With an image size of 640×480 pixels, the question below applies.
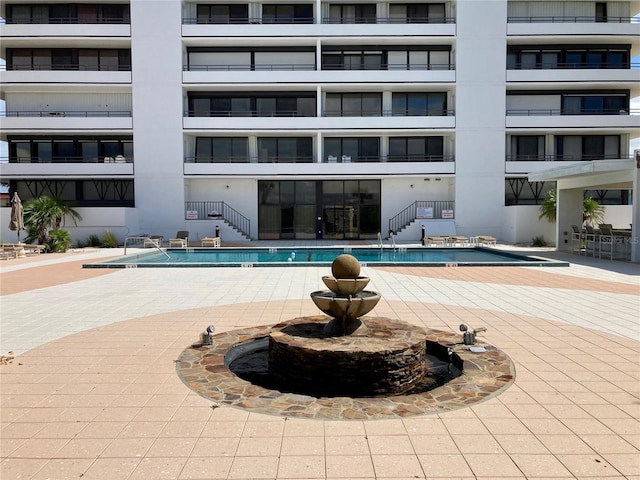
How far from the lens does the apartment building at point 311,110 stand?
29.8 m

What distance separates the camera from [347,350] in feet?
19.7

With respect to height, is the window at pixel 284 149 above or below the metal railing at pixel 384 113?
below

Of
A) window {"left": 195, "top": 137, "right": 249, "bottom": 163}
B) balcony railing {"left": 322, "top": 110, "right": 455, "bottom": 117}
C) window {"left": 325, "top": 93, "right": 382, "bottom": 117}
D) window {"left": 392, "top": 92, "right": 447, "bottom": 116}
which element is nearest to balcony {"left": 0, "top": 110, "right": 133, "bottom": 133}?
window {"left": 195, "top": 137, "right": 249, "bottom": 163}

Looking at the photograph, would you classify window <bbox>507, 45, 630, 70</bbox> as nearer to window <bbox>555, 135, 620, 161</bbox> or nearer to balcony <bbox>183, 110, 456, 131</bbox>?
window <bbox>555, 135, 620, 161</bbox>

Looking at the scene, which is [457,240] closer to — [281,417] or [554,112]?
[554,112]

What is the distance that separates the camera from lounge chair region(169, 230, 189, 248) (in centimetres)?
2542

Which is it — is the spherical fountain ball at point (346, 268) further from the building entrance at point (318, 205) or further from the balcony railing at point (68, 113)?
the balcony railing at point (68, 113)

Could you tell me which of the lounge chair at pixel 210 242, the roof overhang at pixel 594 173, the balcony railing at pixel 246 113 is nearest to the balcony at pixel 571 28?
the roof overhang at pixel 594 173

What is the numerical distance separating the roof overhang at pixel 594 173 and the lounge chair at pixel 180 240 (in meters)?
18.4

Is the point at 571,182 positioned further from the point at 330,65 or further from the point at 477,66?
the point at 330,65

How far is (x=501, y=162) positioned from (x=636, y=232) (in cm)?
1306

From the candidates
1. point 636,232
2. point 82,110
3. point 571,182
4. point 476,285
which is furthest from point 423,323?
point 82,110

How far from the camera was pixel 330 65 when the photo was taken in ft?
103

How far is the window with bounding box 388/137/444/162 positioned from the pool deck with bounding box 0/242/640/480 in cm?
2133
